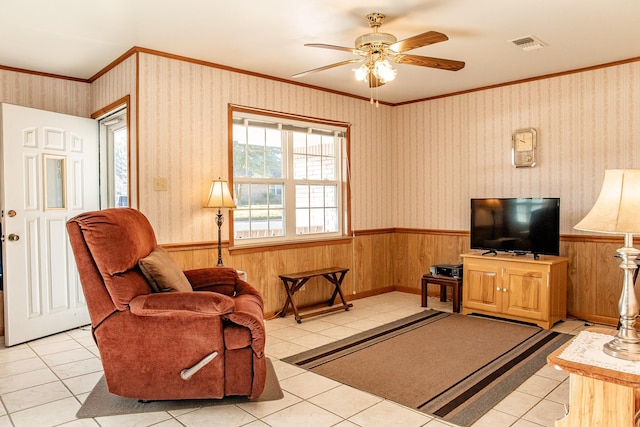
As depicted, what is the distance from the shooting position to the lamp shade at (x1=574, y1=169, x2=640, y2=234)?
1.73 meters

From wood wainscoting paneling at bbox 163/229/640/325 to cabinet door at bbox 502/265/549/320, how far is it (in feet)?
1.99

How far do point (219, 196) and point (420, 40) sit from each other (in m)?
2.10

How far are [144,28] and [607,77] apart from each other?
4.20 meters

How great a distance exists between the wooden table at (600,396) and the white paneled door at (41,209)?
161 inches

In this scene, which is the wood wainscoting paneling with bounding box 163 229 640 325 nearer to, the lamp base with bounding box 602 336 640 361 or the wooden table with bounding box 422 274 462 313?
the wooden table with bounding box 422 274 462 313

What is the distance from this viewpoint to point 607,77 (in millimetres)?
4336

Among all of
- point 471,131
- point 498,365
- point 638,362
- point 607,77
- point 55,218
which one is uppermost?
point 607,77

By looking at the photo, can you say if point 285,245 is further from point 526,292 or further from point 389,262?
point 526,292

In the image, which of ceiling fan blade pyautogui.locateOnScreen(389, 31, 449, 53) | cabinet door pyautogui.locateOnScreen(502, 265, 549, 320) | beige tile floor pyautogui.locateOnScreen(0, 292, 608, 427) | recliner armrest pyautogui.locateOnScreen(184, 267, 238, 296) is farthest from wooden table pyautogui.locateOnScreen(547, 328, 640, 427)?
cabinet door pyautogui.locateOnScreen(502, 265, 549, 320)

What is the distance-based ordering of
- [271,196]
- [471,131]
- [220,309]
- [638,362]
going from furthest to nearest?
[471,131] < [271,196] < [220,309] < [638,362]

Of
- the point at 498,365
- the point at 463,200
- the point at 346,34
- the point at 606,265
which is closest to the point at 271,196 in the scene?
the point at 346,34

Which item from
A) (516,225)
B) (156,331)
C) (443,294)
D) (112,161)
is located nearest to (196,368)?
(156,331)

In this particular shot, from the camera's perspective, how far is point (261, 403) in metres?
2.66

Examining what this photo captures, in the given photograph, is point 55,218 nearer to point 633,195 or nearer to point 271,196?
point 271,196
